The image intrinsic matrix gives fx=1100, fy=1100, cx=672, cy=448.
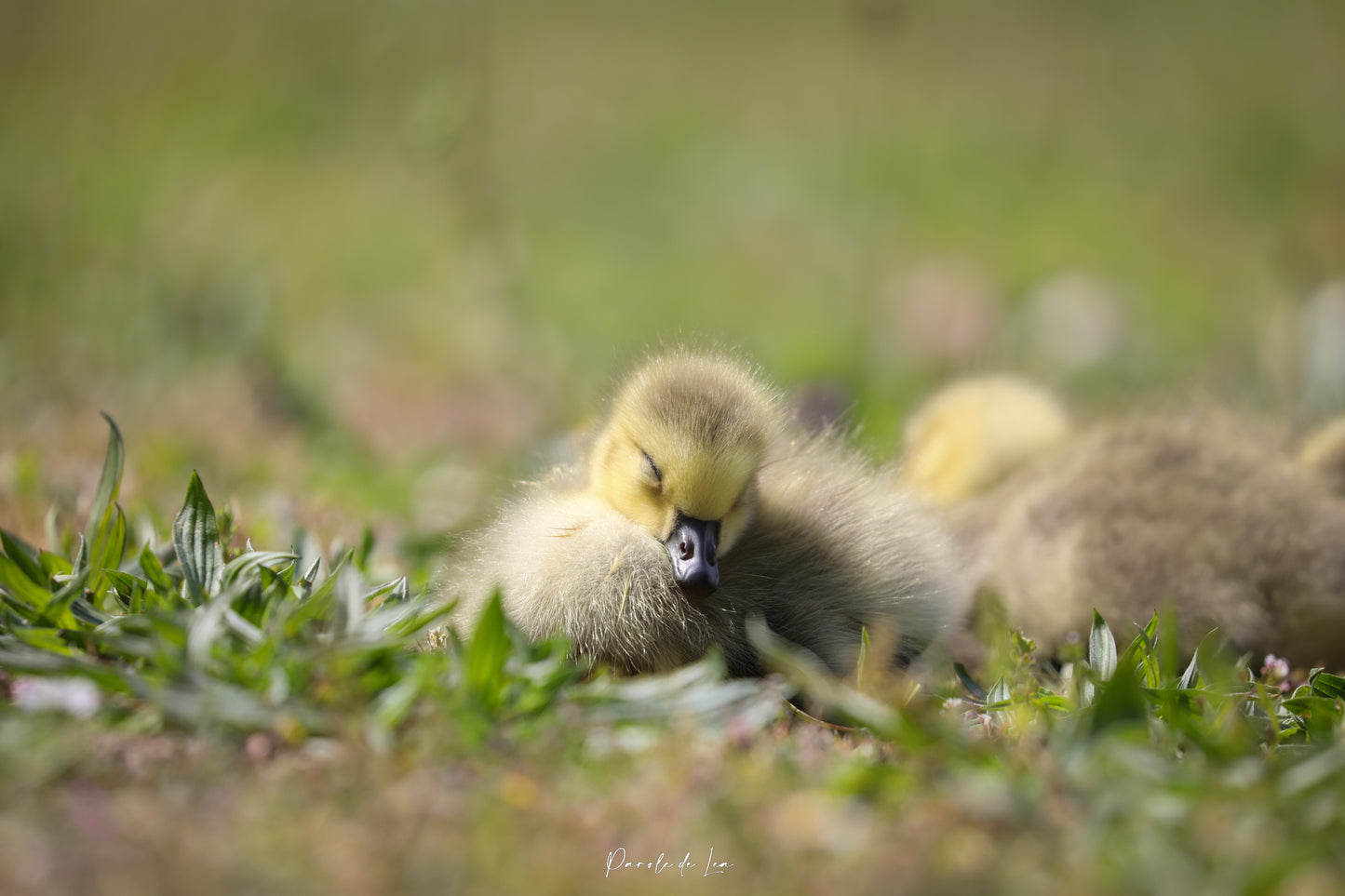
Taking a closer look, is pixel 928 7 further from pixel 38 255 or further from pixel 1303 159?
pixel 38 255

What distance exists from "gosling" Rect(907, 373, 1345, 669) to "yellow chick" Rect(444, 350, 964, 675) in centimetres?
37

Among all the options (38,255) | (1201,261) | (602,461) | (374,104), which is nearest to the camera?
(602,461)

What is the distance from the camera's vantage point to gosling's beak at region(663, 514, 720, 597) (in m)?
1.64

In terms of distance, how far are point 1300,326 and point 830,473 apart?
2.96m

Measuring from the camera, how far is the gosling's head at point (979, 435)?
117 inches

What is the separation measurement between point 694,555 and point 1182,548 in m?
1.18

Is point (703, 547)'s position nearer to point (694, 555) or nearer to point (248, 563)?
point (694, 555)

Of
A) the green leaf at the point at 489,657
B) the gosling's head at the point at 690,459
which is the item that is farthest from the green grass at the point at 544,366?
the gosling's head at the point at 690,459

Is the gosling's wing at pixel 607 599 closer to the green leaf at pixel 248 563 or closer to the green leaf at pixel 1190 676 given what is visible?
the green leaf at pixel 248 563

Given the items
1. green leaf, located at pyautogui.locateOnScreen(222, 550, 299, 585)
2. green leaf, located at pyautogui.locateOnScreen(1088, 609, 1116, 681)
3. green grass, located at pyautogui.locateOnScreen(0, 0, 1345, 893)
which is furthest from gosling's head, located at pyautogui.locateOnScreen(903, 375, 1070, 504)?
green leaf, located at pyautogui.locateOnScreen(222, 550, 299, 585)

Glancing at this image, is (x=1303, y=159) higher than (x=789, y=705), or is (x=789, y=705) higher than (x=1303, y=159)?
(x=1303, y=159)

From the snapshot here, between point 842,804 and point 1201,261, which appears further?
point 1201,261

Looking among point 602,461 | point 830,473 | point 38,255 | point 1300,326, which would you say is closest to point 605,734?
point 602,461

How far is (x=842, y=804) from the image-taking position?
1147 mm
